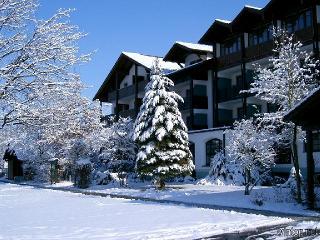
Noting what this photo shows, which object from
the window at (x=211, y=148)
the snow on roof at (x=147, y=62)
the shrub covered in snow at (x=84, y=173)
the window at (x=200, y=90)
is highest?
the snow on roof at (x=147, y=62)

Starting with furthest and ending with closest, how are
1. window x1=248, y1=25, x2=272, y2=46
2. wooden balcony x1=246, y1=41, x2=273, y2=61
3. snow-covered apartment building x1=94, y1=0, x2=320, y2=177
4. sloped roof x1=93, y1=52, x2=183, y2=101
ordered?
sloped roof x1=93, y1=52, x2=183, y2=101 < window x1=248, y1=25, x2=272, y2=46 < wooden balcony x1=246, y1=41, x2=273, y2=61 < snow-covered apartment building x1=94, y1=0, x2=320, y2=177


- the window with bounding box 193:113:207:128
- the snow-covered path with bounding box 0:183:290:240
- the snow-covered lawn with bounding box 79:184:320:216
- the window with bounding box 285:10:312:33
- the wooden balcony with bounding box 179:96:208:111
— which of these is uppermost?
the window with bounding box 285:10:312:33

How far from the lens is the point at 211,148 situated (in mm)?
34844

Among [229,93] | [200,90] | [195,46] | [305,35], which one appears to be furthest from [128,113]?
[305,35]

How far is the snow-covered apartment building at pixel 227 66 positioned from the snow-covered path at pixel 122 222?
14.7m

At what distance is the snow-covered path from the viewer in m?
10.9

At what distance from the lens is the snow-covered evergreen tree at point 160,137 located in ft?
84.9

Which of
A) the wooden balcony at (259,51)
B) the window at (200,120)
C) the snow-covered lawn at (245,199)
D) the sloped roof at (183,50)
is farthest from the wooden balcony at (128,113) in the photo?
the snow-covered lawn at (245,199)

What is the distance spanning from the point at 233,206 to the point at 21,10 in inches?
421

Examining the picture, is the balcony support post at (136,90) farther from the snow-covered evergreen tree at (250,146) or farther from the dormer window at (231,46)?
the snow-covered evergreen tree at (250,146)

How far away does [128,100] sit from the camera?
51.8 meters

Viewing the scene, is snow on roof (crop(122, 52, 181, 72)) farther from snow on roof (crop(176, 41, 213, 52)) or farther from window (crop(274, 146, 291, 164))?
window (crop(274, 146, 291, 164))

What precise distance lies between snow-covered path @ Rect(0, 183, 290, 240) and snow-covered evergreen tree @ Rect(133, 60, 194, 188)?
27.4 ft

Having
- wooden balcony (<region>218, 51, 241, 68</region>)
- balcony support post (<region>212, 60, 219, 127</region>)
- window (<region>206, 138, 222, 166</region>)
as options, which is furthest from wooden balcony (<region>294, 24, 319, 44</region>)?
window (<region>206, 138, 222, 166</region>)
